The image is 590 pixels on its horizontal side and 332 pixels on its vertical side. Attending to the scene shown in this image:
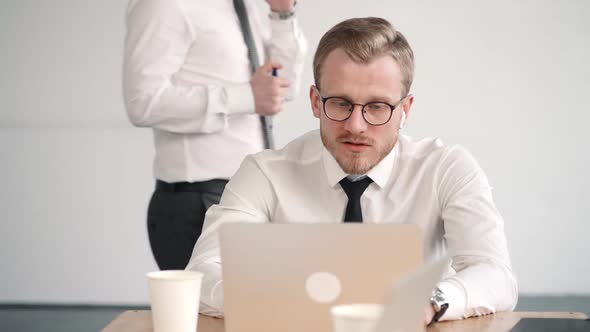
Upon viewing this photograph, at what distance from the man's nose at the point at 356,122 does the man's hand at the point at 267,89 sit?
2.24 ft

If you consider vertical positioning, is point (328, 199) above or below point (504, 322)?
above

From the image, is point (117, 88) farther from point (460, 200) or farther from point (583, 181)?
point (460, 200)

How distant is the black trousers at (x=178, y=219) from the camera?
8.23ft

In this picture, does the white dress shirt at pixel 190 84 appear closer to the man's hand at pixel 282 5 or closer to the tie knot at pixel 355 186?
the man's hand at pixel 282 5

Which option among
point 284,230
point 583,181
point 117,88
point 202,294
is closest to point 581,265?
point 583,181

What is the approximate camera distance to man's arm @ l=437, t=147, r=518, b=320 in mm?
1630

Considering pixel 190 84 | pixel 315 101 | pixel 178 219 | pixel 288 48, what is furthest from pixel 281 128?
pixel 315 101

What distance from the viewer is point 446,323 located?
1.58 meters

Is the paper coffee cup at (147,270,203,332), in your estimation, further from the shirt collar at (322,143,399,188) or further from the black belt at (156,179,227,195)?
the black belt at (156,179,227,195)

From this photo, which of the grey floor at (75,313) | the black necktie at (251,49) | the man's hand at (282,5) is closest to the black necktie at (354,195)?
the black necktie at (251,49)

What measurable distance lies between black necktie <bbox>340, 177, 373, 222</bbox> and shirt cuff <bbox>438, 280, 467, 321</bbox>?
1.25ft

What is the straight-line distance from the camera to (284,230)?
3.99ft

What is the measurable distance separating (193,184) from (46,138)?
2.54 metres

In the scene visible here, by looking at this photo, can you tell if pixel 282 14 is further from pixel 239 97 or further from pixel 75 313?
pixel 75 313
